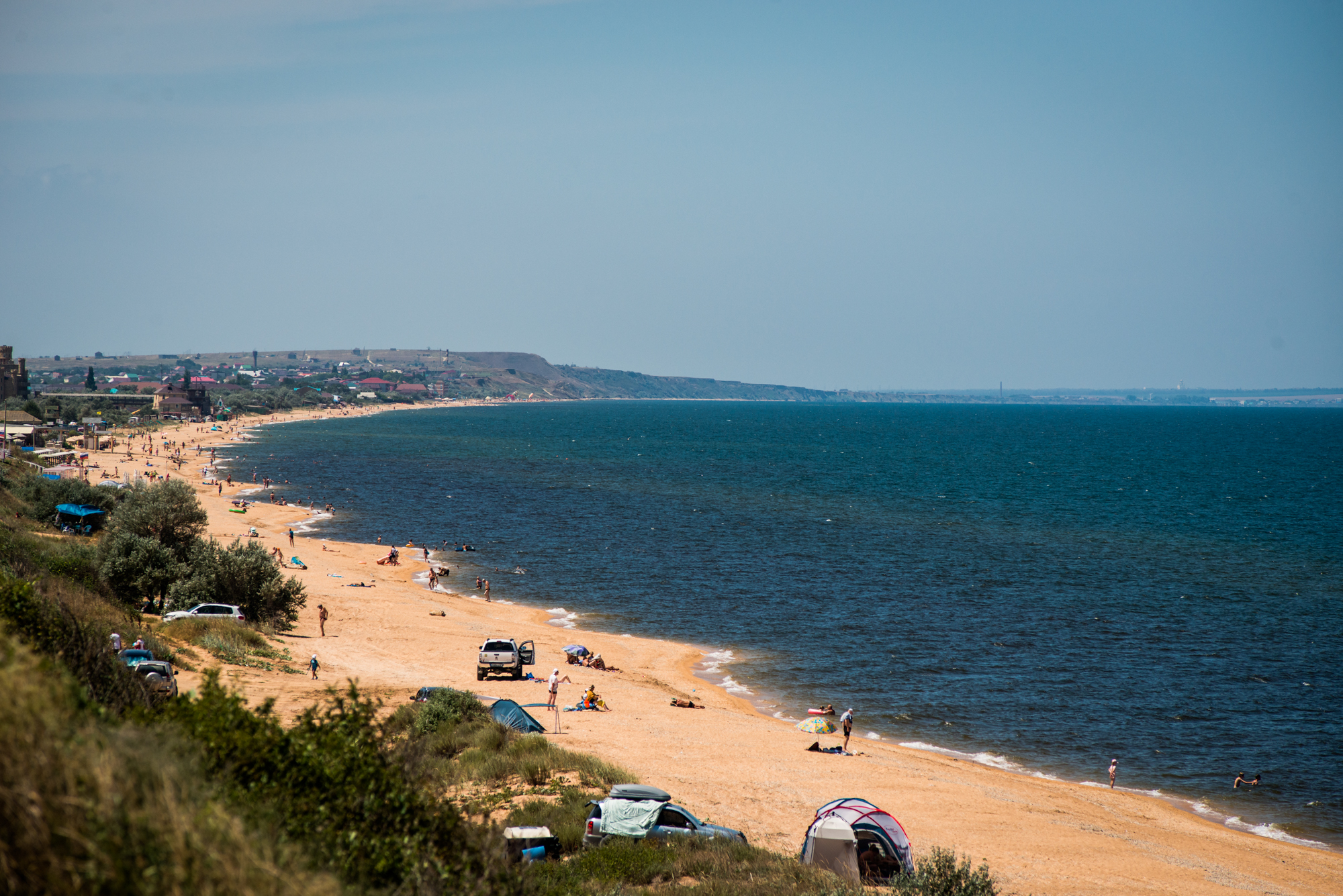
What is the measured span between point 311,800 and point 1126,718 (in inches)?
1173

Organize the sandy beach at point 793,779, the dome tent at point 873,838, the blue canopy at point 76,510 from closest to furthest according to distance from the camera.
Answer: the dome tent at point 873,838 < the sandy beach at point 793,779 < the blue canopy at point 76,510

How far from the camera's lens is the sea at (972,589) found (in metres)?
28.7

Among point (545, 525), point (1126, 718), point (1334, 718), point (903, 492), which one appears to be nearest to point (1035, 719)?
point (1126, 718)

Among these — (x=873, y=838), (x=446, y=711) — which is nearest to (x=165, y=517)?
(x=446, y=711)

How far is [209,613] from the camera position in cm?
2956

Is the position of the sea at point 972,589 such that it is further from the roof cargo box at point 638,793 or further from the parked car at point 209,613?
the parked car at point 209,613

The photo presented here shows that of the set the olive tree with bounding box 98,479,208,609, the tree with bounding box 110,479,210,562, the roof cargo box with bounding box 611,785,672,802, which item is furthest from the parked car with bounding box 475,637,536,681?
the roof cargo box with bounding box 611,785,672,802

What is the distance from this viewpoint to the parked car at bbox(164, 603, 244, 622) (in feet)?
93.0

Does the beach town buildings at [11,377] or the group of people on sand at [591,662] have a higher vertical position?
the beach town buildings at [11,377]

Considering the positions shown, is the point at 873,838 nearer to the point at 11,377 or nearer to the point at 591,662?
the point at 591,662

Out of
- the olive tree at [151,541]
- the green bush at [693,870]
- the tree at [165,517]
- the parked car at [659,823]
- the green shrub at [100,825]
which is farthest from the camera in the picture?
the tree at [165,517]

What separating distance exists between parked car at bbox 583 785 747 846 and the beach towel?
25 mm

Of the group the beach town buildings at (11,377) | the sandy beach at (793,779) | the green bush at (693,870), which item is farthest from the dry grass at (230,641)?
the beach town buildings at (11,377)

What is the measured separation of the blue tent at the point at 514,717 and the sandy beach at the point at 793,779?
97 cm
